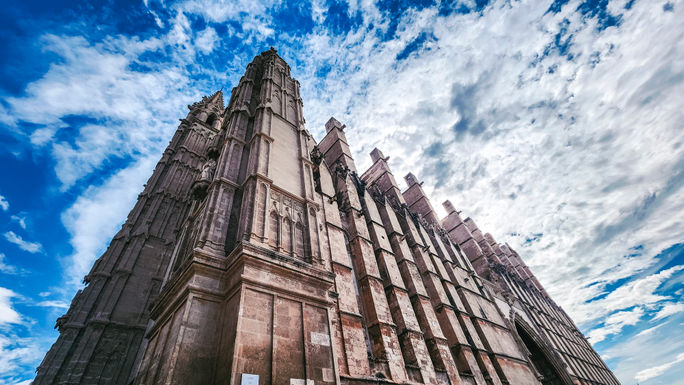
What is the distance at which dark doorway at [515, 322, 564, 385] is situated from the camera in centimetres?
2098

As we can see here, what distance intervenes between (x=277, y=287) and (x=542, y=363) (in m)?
25.1

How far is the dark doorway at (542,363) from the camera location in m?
21.0

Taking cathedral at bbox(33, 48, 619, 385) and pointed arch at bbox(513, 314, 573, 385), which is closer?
cathedral at bbox(33, 48, 619, 385)

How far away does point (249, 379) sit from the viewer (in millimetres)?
4652

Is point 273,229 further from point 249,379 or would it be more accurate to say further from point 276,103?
point 276,103

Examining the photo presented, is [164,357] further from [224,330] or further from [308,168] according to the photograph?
[308,168]

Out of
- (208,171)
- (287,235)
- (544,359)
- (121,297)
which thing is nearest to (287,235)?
(287,235)

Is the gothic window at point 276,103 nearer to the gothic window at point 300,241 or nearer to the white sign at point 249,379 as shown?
the gothic window at point 300,241

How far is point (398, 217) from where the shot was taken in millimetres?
19203

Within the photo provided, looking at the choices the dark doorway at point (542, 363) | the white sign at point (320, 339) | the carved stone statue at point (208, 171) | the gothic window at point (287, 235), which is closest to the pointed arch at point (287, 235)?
the gothic window at point (287, 235)

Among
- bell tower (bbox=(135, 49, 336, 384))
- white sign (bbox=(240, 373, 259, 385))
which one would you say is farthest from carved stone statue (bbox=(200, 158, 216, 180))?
white sign (bbox=(240, 373, 259, 385))

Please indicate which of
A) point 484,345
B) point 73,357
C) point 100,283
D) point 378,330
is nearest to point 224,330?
point 378,330

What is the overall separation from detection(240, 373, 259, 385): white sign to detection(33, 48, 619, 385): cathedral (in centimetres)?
3

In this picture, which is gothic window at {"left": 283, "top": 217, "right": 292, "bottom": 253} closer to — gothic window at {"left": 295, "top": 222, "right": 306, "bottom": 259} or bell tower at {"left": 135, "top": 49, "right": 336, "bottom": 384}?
bell tower at {"left": 135, "top": 49, "right": 336, "bottom": 384}
